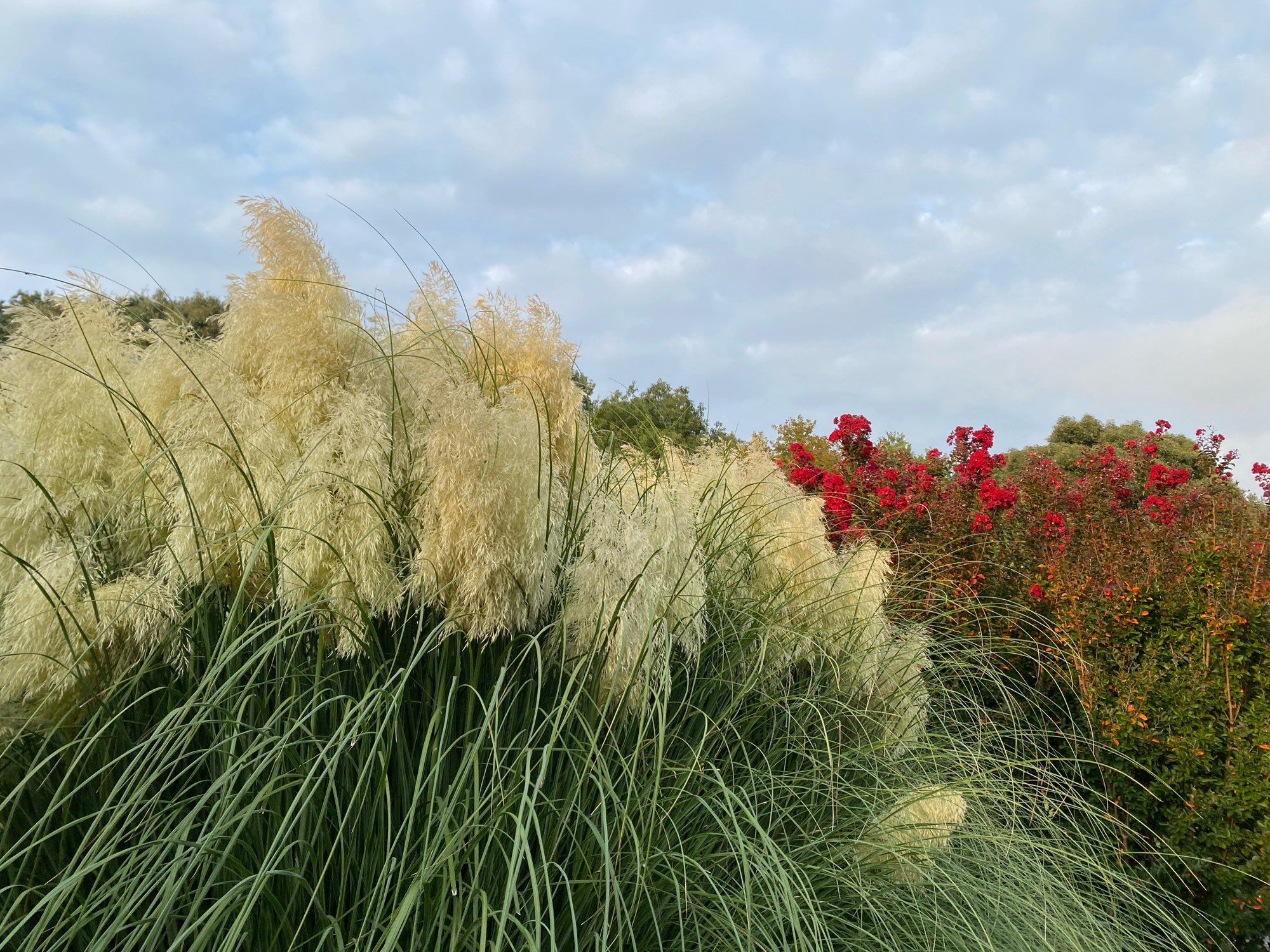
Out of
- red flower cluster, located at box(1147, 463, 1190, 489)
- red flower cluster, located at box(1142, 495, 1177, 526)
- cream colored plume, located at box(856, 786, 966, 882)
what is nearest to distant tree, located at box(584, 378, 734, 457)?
cream colored plume, located at box(856, 786, 966, 882)

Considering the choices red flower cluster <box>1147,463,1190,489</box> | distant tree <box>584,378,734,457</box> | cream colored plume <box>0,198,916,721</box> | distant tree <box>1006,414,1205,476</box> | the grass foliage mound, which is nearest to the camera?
the grass foliage mound

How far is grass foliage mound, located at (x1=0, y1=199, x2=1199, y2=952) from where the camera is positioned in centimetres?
200

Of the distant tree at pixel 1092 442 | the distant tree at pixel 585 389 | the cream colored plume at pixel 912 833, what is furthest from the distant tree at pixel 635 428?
the distant tree at pixel 1092 442

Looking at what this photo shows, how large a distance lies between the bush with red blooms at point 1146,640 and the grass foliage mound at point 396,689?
1406 millimetres

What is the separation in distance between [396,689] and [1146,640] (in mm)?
4229

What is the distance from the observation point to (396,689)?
218 cm

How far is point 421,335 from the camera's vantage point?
115 inches

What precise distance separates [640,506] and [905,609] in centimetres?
253

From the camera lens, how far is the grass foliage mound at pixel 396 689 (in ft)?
6.56

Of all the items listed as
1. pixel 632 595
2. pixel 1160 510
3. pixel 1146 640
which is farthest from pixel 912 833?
pixel 1160 510

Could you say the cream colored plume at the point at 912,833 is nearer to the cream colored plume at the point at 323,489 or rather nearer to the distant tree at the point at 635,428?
the cream colored plume at the point at 323,489

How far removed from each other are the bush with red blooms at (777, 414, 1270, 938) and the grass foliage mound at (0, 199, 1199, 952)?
1406 mm

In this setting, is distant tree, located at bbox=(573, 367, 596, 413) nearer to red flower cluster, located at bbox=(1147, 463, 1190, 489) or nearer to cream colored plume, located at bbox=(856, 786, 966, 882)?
cream colored plume, located at bbox=(856, 786, 966, 882)

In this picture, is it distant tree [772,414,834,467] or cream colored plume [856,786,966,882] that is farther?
distant tree [772,414,834,467]
